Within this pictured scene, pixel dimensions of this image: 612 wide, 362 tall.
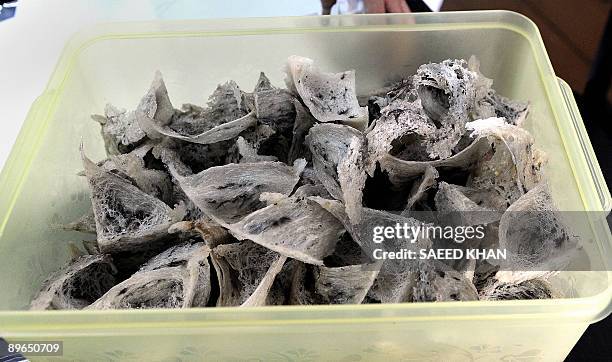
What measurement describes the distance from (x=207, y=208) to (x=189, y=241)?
3 centimetres

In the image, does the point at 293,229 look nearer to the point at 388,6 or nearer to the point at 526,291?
the point at 526,291

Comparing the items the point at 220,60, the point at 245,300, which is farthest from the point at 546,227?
the point at 220,60

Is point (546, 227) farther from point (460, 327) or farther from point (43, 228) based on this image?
point (43, 228)

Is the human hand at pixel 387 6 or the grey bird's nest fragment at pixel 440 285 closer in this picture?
the grey bird's nest fragment at pixel 440 285

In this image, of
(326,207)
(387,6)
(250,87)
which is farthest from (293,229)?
A: (387,6)

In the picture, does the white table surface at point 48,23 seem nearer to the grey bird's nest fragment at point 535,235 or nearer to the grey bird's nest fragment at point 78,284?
the grey bird's nest fragment at point 78,284

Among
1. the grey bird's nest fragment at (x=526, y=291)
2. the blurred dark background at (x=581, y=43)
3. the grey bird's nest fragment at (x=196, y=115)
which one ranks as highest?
the grey bird's nest fragment at (x=196, y=115)

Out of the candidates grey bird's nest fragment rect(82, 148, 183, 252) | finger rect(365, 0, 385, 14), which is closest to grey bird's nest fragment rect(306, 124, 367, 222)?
grey bird's nest fragment rect(82, 148, 183, 252)

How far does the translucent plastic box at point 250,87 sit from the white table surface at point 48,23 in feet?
0.70

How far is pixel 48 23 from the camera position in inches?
31.3

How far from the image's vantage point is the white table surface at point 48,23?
27.7 inches

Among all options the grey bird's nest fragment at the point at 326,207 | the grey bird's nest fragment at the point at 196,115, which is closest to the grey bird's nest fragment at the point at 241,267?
the grey bird's nest fragment at the point at 326,207

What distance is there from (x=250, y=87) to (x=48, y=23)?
0.39 meters

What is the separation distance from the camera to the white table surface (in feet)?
2.31
